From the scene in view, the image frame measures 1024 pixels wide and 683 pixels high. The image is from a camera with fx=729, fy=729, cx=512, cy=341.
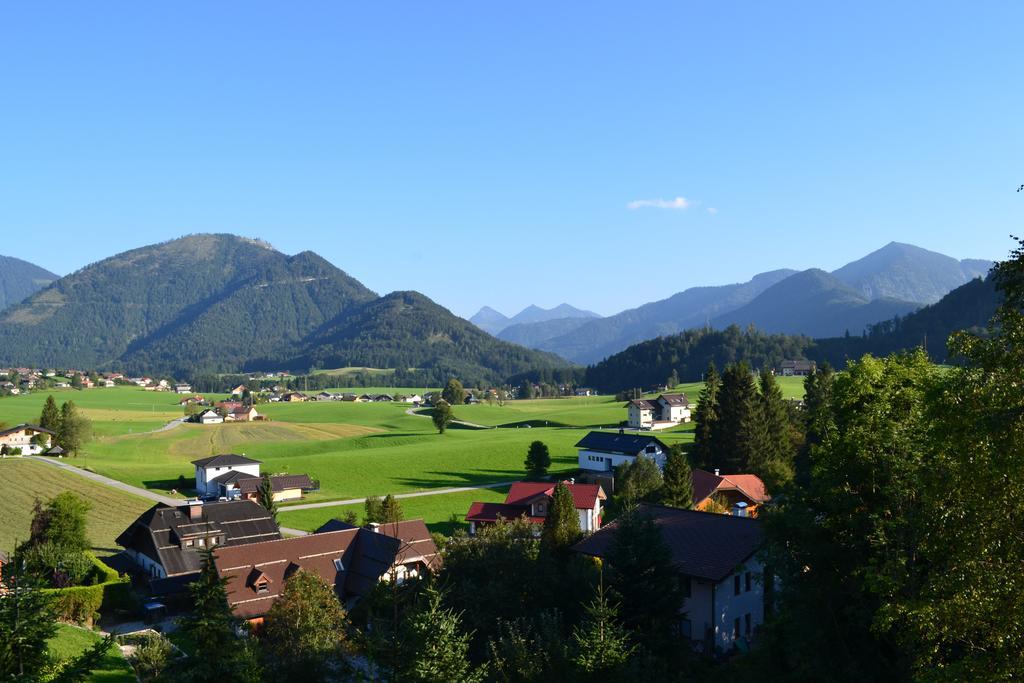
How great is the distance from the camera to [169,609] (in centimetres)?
4172

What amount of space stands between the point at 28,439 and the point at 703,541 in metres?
96.4

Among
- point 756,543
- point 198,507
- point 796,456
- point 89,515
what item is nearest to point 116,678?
point 198,507

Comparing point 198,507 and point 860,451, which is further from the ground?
point 860,451

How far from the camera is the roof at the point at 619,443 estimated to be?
76.5m

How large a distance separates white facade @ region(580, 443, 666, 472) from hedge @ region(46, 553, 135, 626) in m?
46.7

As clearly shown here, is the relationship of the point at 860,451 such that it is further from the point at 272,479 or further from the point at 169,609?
the point at 272,479

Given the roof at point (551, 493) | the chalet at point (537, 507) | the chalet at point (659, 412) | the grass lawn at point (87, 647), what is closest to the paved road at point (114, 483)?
the chalet at point (537, 507)

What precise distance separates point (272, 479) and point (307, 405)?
369 feet

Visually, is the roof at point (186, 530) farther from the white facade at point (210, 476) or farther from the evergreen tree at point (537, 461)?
the evergreen tree at point (537, 461)

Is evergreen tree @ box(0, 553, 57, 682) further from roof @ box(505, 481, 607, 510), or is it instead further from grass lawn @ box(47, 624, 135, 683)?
roof @ box(505, 481, 607, 510)

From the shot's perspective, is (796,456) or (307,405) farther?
(307,405)

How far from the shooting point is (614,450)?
7750cm

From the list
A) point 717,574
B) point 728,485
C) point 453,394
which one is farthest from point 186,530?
point 453,394

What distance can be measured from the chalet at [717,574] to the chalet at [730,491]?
18.1 metres
